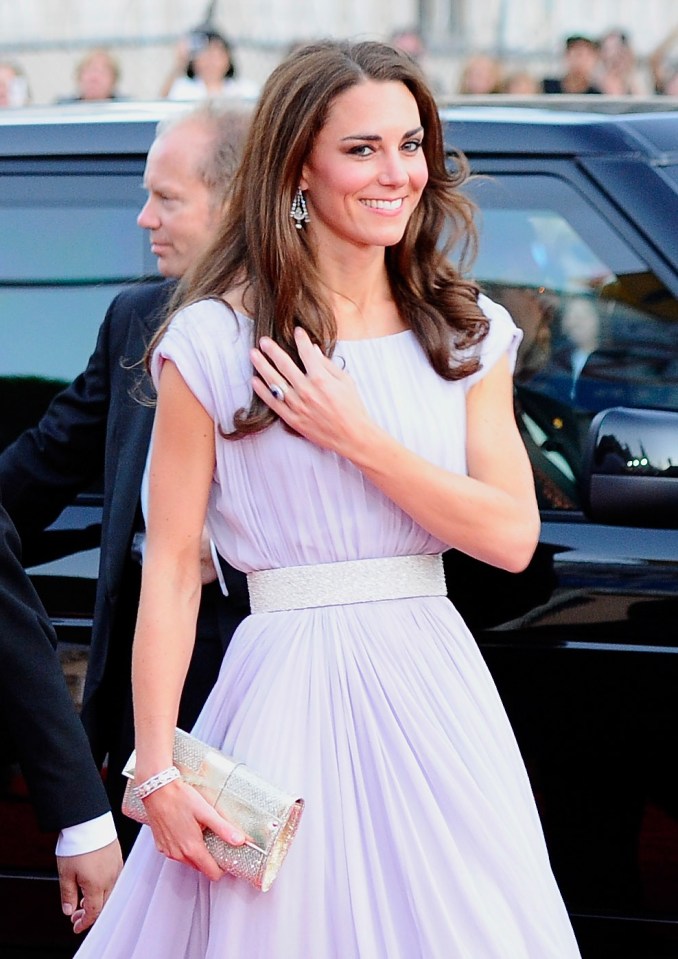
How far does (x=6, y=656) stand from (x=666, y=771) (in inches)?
53.1

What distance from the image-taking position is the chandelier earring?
8.27ft

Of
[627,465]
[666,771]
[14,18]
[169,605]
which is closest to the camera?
[169,605]

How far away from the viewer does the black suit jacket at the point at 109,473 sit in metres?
3.12

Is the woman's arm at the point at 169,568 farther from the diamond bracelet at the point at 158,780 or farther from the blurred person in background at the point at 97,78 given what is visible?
the blurred person in background at the point at 97,78

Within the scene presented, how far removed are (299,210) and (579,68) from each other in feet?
26.5

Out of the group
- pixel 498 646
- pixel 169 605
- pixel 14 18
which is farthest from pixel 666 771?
pixel 14 18

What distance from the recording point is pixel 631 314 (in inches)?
121

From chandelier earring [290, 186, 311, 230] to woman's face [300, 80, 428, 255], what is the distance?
0.02 metres

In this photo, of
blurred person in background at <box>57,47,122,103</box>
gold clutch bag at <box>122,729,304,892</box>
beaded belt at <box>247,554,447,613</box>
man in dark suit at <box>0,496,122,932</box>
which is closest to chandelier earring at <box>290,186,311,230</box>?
beaded belt at <box>247,554,447,613</box>

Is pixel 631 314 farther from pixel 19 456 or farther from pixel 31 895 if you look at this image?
pixel 31 895

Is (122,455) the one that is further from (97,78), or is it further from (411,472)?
(97,78)

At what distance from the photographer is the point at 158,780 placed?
2.36m

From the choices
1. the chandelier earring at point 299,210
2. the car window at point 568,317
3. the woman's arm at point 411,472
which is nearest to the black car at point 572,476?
the car window at point 568,317

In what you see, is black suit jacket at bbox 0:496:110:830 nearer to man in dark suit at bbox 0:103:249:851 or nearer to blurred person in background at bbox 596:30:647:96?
man in dark suit at bbox 0:103:249:851
